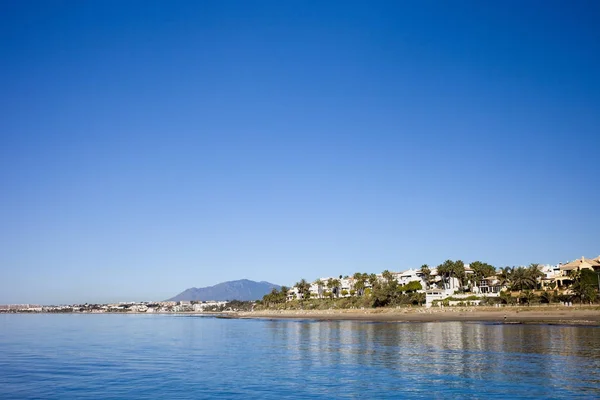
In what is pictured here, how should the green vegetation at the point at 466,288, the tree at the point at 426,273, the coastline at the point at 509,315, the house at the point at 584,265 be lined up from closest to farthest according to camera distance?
the coastline at the point at 509,315 < the green vegetation at the point at 466,288 < the house at the point at 584,265 < the tree at the point at 426,273

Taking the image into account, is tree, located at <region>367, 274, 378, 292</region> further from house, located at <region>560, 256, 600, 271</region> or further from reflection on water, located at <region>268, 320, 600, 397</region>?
reflection on water, located at <region>268, 320, 600, 397</region>

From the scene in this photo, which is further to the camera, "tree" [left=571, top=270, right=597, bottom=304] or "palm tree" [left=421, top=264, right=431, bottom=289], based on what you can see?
"palm tree" [left=421, top=264, right=431, bottom=289]

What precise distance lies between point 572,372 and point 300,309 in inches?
6044

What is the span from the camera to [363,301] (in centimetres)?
15012

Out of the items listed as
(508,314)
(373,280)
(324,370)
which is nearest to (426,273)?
(373,280)

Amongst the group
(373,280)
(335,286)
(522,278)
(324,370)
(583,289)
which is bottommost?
(324,370)

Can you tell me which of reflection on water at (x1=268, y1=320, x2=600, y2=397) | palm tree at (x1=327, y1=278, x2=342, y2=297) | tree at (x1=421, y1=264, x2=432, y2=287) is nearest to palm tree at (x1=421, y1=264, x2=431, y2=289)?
tree at (x1=421, y1=264, x2=432, y2=287)

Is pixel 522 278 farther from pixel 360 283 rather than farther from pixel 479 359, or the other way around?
pixel 479 359

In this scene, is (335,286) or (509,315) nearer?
(509,315)

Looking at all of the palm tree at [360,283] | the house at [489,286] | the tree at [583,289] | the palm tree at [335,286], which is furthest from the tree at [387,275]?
the tree at [583,289]

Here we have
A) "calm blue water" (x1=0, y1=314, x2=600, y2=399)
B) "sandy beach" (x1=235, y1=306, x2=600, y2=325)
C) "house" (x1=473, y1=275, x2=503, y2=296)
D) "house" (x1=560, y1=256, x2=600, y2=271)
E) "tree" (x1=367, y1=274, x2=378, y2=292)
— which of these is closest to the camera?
"calm blue water" (x1=0, y1=314, x2=600, y2=399)

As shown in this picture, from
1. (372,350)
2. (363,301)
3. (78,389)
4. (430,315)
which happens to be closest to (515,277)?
(430,315)

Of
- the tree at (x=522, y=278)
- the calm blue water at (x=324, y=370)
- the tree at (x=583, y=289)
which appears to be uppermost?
the tree at (x=522, y=278)

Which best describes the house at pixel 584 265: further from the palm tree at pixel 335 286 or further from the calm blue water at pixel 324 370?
the palm tree at pixel 335 286
